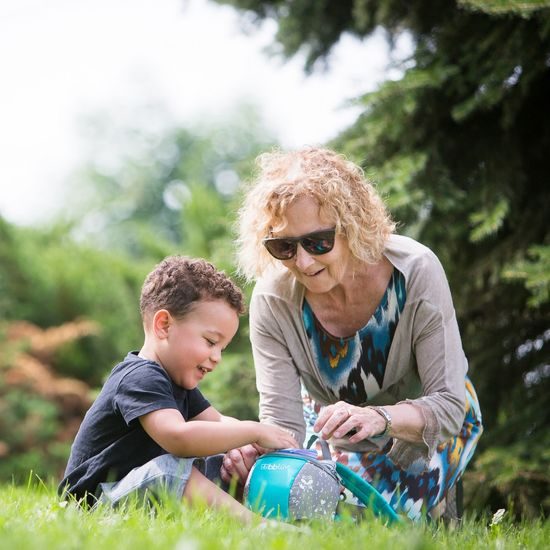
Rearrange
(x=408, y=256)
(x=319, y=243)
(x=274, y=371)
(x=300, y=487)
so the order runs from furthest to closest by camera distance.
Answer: (x=274, y=371)
(x=408, y=256)
(x=319, y=243)
(x=300, y=487)

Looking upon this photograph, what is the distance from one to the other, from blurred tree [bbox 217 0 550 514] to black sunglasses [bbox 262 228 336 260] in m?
1.51

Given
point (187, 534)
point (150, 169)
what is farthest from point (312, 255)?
point (150, 169)

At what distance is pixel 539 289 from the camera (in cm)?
418

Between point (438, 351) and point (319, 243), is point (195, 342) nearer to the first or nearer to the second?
point (319, 243)

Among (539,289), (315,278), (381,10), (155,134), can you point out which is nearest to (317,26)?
(381,10)

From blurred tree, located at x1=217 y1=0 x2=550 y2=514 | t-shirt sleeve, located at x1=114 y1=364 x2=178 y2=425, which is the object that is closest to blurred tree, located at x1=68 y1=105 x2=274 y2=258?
blurred tree, located at x1=217 y1=0 x2=550 y2=514

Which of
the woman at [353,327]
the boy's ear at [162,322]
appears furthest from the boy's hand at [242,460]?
the boy's ear at [162,322]

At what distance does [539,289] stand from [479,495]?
4.68ft

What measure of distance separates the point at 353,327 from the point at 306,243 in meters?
0.54

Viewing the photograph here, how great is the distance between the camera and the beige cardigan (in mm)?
3236

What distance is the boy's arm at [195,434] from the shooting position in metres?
2.82

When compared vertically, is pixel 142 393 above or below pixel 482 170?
below

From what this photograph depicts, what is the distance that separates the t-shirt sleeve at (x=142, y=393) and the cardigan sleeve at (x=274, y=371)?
1.87ft

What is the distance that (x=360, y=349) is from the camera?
11.4 ft
